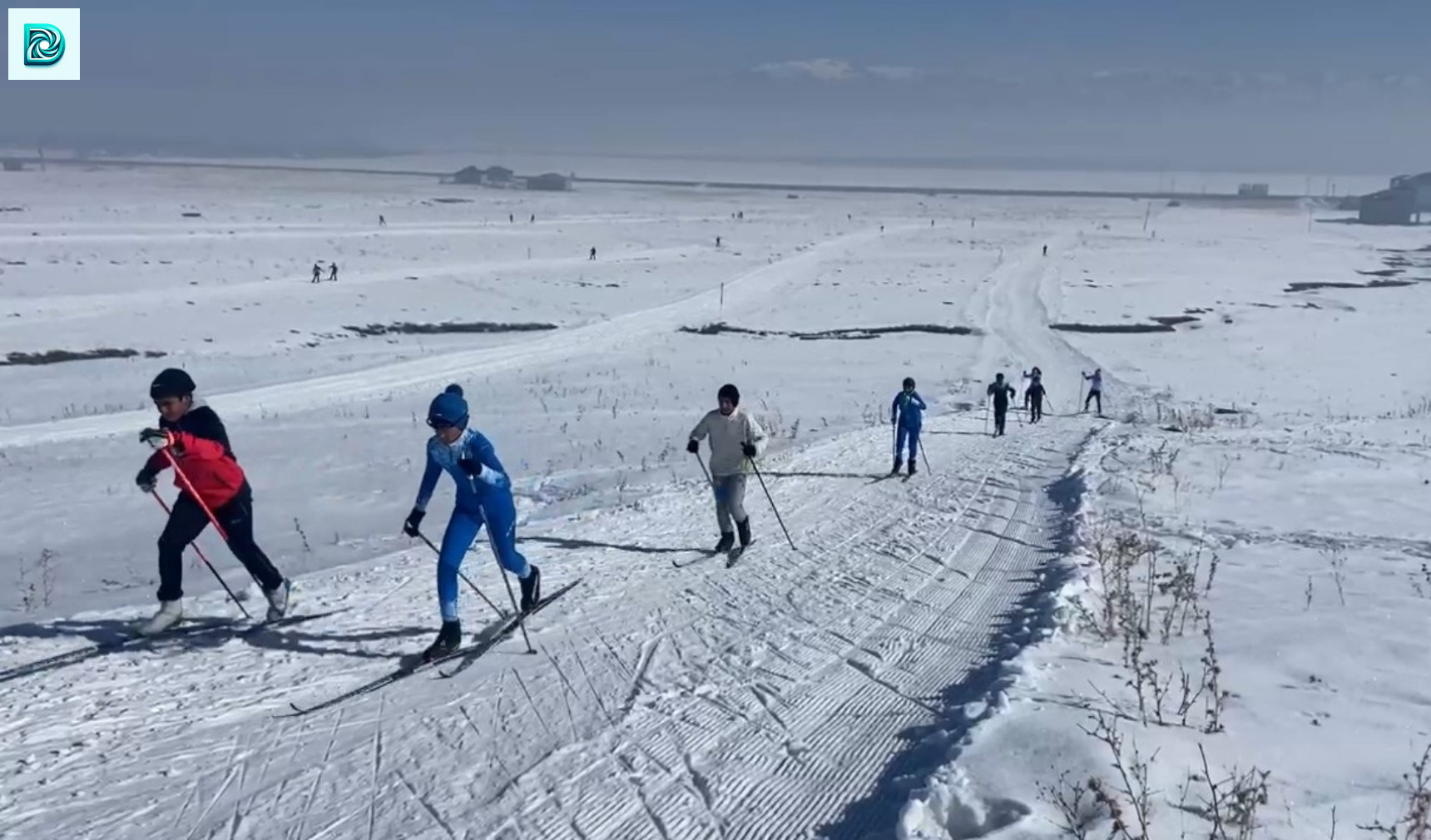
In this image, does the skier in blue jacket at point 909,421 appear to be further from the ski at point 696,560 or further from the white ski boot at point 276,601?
the white ski boot at point 276,601

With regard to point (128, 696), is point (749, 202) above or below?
above

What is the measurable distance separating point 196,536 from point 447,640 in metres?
2.17

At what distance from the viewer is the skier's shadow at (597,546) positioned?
11427 millimetres

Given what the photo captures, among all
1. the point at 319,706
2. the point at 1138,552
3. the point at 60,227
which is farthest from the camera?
the point at 60,227

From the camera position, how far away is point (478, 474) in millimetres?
8047

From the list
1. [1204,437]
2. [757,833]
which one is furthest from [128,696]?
[1204,437]

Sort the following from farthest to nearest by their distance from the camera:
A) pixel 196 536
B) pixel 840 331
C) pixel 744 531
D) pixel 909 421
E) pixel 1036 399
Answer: pixel 840 331 < pixel 1036 399 < pixel 909 421 < pixel 744 531 < pixel 196 536

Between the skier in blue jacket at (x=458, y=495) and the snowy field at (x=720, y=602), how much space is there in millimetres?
521

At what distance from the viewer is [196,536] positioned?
8750 mm

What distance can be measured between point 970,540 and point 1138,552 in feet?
6.60

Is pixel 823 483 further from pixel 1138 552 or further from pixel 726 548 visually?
pixel 1138 552

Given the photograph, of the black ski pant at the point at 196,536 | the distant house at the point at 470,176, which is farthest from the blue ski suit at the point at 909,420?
the distant house at the point at 470,176

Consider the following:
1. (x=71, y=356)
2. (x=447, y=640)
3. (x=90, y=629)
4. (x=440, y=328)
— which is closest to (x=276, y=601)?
(x=90, y=629)

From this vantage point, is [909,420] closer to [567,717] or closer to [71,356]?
[567,717]
